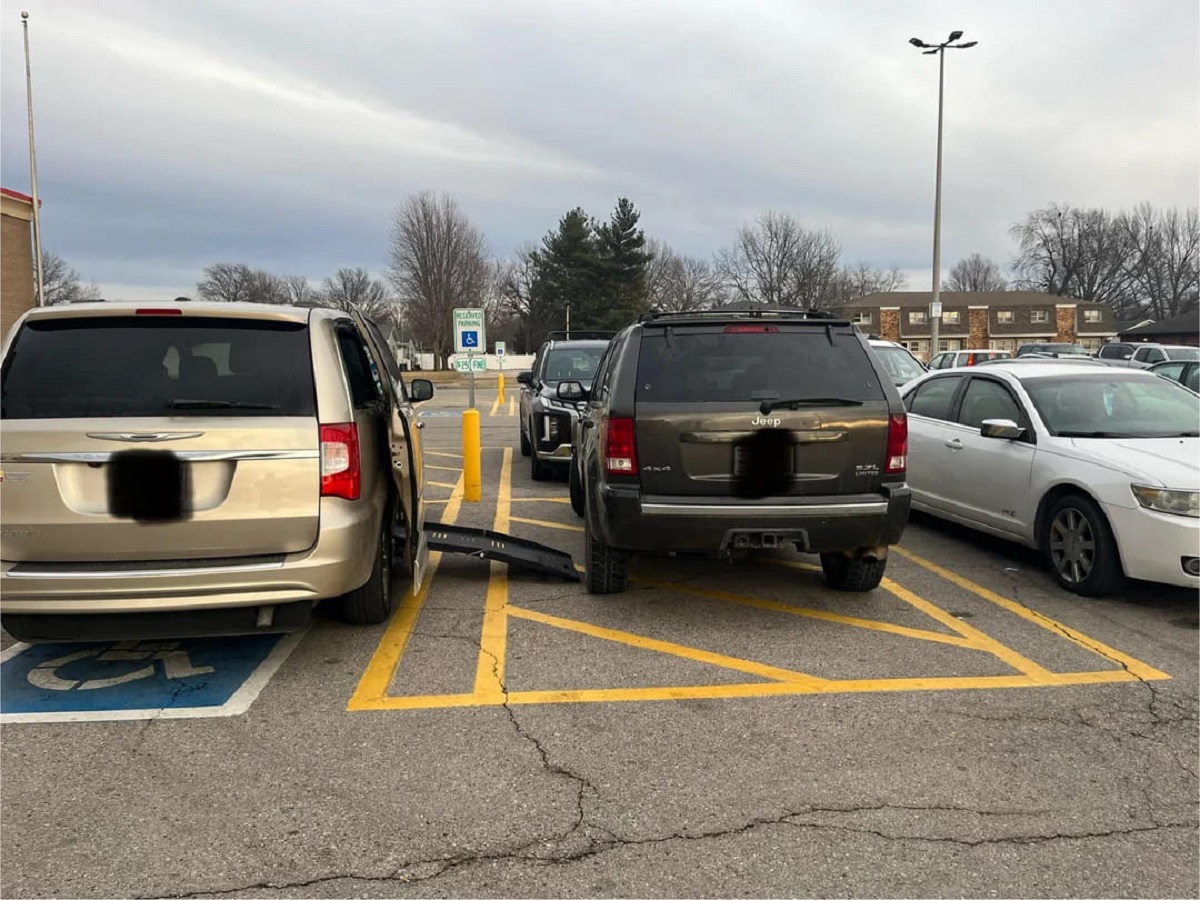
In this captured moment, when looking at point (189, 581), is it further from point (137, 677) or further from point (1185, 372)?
point (1185, 372)

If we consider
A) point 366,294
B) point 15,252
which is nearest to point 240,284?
point 366,294

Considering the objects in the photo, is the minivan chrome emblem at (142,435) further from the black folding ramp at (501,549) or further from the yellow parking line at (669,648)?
the yellow parking line at (669,648)

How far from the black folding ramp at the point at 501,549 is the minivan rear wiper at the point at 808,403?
1969 millimetres

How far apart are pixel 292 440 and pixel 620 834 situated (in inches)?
89.7

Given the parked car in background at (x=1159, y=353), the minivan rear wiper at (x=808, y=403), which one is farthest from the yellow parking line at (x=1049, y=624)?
the parked car in background at (x=1159, y=353)

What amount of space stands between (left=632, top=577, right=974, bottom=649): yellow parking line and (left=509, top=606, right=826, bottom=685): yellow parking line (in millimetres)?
901

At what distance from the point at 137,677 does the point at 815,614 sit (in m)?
3.84

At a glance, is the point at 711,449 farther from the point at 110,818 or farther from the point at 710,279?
the point at 710,279

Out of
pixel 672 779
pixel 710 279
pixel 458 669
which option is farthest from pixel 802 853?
pixel 710 279

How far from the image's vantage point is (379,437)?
→ 457 cm

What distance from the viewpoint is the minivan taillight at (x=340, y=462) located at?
3.85 metres

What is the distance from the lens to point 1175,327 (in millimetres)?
60625

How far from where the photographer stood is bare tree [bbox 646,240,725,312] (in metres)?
66.6

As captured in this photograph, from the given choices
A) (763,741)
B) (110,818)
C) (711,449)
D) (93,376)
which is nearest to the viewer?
(110,818)
